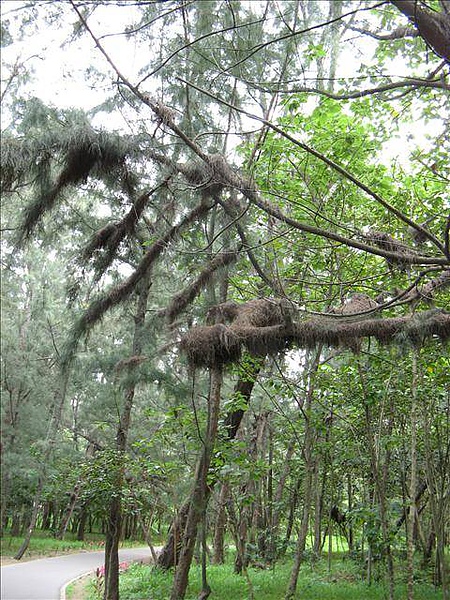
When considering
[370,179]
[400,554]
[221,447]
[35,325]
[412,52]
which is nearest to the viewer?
[221,447]

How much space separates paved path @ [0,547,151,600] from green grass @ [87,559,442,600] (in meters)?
1.15

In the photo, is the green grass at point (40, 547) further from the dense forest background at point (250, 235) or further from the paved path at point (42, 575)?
the dense forest background at point (250, 235)

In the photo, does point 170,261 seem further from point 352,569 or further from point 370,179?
point 352,569

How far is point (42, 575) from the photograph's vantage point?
45.5ft

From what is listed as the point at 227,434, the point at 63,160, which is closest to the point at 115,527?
the point at 227,434

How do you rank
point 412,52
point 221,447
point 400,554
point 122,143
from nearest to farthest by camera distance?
point 122,143, point 221,447, point 412,52, point 400,554

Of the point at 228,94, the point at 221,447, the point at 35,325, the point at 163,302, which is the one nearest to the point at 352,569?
the point at 163,302

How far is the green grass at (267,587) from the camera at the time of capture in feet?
26.7

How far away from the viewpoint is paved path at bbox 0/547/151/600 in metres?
10.9

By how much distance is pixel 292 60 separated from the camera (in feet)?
19.4

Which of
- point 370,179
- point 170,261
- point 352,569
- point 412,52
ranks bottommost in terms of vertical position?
point 352,569

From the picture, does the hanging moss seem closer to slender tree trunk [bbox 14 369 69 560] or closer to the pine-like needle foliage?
the pine-like needle foliage

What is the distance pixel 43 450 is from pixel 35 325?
15.9 ft

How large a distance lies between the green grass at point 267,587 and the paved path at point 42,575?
45.5 inches
